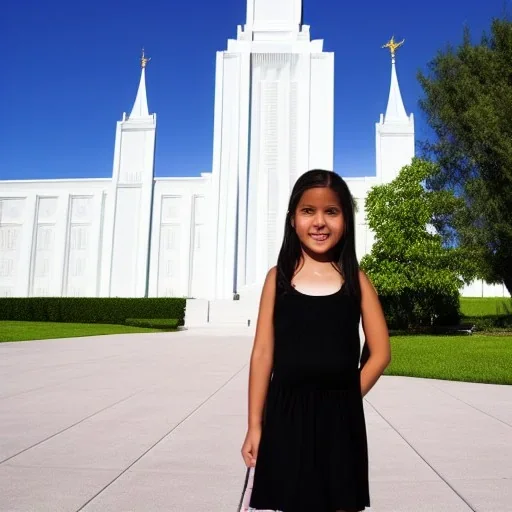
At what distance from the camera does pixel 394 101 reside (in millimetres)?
37938

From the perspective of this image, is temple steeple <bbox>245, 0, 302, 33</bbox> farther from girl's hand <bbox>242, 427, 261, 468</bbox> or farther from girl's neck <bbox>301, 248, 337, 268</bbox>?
girl's hand <bbox>242, 427, 261, 468</bbox>

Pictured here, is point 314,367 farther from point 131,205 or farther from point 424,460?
point 131,205

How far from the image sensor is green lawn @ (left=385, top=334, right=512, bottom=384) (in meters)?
7.96

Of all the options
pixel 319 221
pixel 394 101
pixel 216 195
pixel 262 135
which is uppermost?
pixel 394 101

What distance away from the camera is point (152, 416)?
4855mm

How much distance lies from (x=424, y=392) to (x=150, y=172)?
111 feet

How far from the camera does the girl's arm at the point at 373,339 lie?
164 cm

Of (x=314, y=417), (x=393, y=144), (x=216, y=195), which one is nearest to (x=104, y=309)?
(x=216, y=195)

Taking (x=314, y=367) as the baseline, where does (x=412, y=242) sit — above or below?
above

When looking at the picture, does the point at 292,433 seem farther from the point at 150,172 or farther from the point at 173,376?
the point at 150,172

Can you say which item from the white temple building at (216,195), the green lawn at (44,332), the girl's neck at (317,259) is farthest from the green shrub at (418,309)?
the girl's neck at (317,259)

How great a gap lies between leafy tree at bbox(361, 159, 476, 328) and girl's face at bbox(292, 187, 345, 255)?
18.4 metres

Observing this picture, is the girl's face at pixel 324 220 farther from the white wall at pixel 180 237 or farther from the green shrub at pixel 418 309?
the white wall at pixel 180 237

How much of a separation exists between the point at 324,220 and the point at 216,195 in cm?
2854
